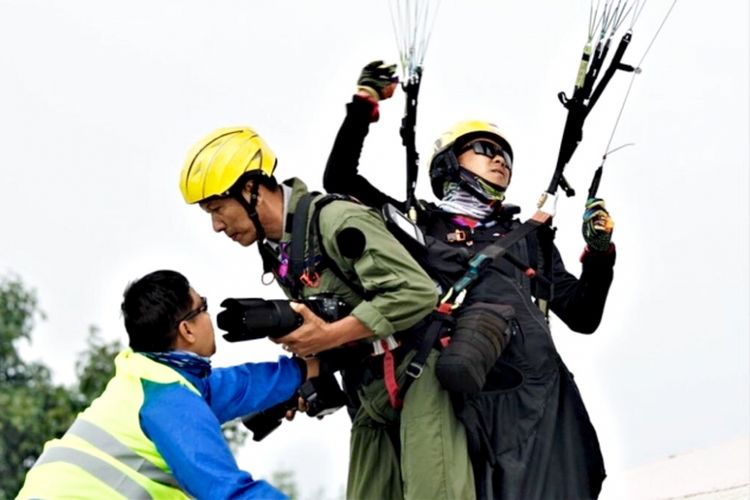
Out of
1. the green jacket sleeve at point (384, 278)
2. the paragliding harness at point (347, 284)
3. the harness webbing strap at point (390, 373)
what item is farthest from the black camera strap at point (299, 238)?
the harness webbing strap at point (390, 373)

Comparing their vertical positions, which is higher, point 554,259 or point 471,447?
point 554,259

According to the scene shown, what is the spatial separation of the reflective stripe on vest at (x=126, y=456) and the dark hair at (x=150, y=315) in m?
0.36

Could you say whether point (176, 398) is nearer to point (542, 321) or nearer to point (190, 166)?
point (190, 166)

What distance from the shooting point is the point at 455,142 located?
6117 millimetres

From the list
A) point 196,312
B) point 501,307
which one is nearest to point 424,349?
point 501,307

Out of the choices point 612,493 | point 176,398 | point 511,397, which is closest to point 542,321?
point 511,397

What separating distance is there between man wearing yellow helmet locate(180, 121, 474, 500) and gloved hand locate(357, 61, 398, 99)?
56 centimetres

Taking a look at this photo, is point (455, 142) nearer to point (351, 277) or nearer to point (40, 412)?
point (351, 277)

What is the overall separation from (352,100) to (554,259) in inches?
38.2

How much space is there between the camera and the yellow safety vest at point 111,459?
4.79 metres

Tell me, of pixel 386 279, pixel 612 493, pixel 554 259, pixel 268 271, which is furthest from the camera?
pixel 612 493

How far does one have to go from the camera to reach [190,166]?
5543mm

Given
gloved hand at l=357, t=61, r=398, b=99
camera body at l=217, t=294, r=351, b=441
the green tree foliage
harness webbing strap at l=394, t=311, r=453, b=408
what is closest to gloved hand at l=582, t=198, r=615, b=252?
harness webbing strap at l=394, t=311, r=453, b=408

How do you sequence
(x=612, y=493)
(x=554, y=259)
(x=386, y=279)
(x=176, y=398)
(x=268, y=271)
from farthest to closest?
(x=612, y=493), (x=554, y=259), (x=268, y=271), (x=386, y=279), (x=176, y=398)
